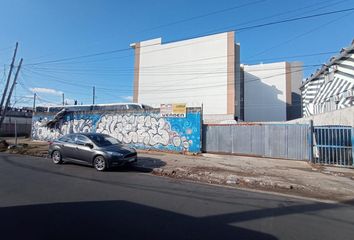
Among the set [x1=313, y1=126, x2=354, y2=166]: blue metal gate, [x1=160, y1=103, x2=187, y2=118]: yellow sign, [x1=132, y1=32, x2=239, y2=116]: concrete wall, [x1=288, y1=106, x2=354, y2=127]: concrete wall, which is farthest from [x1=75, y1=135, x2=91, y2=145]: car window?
[x1=132, y1=32, x2=239, y2=116]: concrete wall

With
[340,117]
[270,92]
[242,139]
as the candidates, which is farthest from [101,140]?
[270,92]

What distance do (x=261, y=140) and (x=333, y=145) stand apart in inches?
151

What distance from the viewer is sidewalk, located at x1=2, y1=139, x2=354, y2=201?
28.1 ft

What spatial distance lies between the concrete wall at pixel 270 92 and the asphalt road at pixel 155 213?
5226cm

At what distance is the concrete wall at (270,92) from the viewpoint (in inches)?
2272

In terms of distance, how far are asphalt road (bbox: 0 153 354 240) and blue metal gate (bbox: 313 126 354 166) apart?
7.02m

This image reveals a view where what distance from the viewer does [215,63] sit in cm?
4597

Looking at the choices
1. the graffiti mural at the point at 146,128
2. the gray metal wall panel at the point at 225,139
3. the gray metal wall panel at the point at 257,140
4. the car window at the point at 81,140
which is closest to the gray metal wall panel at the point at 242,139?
the gray metal wall panel at the point at 257,140

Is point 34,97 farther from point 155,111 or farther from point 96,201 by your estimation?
point 96,201

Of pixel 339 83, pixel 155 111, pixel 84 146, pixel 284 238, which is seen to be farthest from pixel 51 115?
pixel 339 83

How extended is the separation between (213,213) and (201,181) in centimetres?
408

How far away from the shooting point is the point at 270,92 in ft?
193

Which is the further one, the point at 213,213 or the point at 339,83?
the point at 339,83

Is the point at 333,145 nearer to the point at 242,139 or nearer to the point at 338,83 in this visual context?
the point at 242,139
